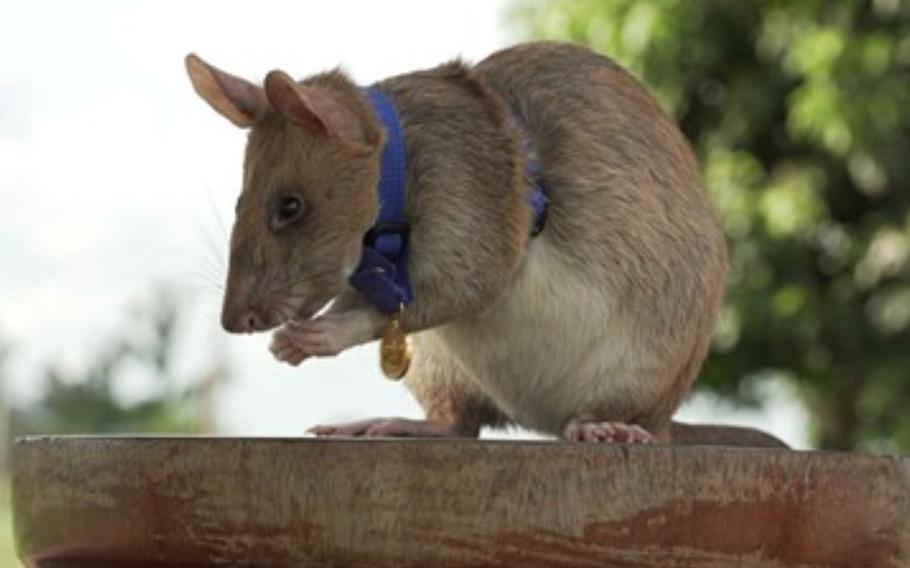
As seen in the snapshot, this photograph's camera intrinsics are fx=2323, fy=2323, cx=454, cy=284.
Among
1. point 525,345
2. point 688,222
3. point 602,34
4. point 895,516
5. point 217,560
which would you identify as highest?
point 602,34

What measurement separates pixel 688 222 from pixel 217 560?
106 cm

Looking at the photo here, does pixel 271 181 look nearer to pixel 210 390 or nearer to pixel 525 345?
pixel 525 345

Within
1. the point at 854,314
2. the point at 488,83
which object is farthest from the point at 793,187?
the point at 488,83

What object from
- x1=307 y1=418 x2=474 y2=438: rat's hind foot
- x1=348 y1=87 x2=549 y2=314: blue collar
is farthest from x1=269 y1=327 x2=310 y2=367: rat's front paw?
x1=307 y1=418 x2=474 y2=438: rat's hind foot

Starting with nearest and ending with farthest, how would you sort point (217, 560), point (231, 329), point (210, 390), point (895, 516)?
point (217, 560) < point (895, 516) < point (231, 329) < point (210, 390)

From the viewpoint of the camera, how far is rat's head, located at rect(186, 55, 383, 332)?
9.14ft

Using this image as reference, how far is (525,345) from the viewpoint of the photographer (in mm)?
2984

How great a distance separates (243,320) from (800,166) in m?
11.9

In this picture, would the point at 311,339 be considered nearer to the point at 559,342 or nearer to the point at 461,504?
the point at 559,342

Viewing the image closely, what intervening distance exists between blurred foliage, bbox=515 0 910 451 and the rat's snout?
415 inches

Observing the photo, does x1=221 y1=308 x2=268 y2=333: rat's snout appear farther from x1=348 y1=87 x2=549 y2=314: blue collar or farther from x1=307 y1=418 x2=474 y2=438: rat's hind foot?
x1=307 y1=418 x2=474 y2=438: rat's hind foot

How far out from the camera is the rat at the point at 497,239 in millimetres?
2803

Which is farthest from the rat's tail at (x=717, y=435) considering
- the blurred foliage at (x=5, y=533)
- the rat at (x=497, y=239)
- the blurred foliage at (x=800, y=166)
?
the blurred foliage at (x=800, y=166)

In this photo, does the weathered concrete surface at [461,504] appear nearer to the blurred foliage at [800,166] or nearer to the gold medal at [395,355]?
the gold medal at [395,355]
